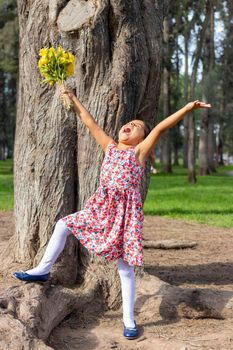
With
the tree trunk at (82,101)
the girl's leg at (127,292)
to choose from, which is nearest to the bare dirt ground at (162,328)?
the girl's leg at (127,292)

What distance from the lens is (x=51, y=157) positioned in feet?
19.7

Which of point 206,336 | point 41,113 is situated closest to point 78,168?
point 41,113

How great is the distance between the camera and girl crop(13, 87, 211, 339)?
4.90 meters

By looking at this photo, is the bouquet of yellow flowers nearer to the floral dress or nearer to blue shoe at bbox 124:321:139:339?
the floral dress

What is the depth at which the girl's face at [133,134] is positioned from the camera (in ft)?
16.7

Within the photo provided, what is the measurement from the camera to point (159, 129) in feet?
16.3

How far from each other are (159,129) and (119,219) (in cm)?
83

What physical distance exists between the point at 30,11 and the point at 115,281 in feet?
9.79

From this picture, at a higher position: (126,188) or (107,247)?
(126,188)

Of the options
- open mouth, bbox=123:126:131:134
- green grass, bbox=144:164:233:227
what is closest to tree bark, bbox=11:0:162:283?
open mouth, bbox=123:126:131:134

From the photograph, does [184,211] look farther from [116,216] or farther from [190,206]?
[116,216]

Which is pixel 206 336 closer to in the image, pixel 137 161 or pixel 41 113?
pixel 137 161

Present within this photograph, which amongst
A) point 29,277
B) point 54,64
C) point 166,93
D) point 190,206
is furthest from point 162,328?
point 166,93

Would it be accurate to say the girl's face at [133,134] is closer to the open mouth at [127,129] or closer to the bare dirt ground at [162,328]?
the open mouth at [127,129]
